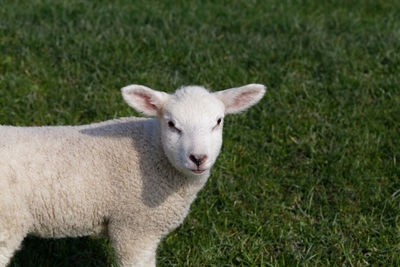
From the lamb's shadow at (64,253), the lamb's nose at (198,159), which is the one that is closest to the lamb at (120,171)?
the lamb's nose at (198,159)

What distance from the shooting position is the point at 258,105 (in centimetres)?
559

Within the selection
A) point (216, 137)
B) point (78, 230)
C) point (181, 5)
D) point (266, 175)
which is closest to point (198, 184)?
point (216, 137)

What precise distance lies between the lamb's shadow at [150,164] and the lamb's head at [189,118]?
0.46 feet

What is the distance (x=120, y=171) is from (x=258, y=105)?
101 inches

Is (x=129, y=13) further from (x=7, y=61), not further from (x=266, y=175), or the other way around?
(x=266, y=175)

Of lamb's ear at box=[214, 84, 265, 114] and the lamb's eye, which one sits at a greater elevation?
lamb's ear at box=[214, 84, 265, 114]

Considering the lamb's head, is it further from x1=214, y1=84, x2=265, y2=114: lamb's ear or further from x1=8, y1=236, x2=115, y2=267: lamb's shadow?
x1=8, y1=236, x2=115, y2=267: lamb's shadow

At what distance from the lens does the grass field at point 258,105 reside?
4.18 meters

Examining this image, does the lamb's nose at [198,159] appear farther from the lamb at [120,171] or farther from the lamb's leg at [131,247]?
the lamb's leg at [131,247]

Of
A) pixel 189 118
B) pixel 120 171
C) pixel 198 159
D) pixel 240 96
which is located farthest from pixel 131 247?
pixel 240 96

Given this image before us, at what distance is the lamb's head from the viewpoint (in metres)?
3.11

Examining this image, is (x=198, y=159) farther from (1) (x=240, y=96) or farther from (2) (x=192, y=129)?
(1) (x=240, y=96)

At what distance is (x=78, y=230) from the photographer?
3.37 metres

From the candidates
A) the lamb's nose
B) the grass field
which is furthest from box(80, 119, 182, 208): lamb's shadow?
the grass field
